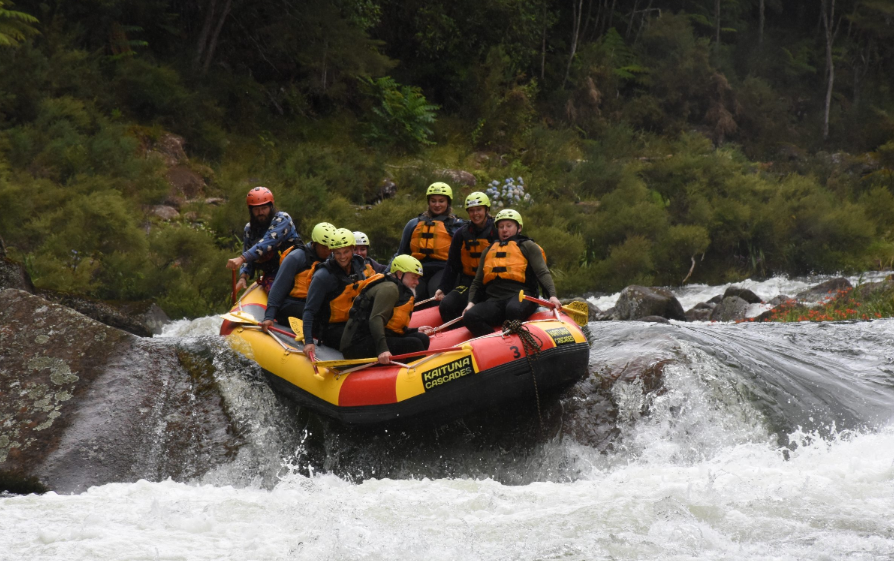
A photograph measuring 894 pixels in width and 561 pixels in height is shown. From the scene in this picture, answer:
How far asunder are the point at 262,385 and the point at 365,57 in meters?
13.3

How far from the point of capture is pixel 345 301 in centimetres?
623

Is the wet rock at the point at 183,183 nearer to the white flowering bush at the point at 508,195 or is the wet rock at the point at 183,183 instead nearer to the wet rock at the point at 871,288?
the white flowering bush at the point at 508,195

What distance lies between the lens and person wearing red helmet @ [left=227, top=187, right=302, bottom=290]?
24.4 feet

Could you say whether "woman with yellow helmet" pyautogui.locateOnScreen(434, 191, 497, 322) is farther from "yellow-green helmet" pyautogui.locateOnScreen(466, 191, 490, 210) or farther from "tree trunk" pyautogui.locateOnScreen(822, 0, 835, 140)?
"tree trunk" pyautogui.locateOnScreen(822, 0, 835, 140)

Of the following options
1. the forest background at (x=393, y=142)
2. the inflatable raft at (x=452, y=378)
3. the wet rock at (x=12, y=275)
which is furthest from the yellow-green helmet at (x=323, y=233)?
the forest background at (x=393, y=142)

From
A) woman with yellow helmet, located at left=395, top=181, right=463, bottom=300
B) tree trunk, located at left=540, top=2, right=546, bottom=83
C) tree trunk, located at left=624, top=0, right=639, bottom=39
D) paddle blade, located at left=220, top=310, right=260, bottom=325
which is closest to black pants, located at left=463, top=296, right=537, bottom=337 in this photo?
woman with yellow helmet, located at left=395, top=181, right=463, bottom=300

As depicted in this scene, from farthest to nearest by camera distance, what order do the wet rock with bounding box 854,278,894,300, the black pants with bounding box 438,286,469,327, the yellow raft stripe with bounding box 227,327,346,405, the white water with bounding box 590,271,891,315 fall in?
the white water with bounding box 590,271,891,315 → the wet rock with bounding box 854,278,894,300 → the black pants with bounding box 438,286,469,327 → the yellow raft stripe with bounding box 227,327,346,405

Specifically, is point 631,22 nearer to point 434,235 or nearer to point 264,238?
point 434,235

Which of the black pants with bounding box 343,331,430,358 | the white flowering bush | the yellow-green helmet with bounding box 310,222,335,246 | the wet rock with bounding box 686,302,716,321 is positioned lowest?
the white flowering bush

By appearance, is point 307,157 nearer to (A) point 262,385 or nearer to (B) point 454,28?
(B) point 454,28

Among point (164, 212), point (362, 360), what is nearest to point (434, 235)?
point (362, 360)

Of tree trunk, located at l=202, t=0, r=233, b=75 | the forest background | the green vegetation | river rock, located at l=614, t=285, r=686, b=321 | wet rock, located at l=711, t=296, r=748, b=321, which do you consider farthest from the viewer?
tree trunk, located at l=202, t=0, r=233, b=75

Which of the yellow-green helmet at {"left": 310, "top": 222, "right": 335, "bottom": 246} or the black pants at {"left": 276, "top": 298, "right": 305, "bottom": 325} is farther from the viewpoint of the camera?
the black pants at {"left": 276, "top": 298, "right": 305, "bottom": 325}

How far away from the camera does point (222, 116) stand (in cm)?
1764
